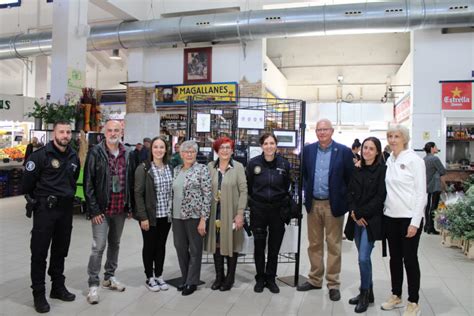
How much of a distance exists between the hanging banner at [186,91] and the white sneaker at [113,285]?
21.7 feet

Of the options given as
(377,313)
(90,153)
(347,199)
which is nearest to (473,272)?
(377,313)

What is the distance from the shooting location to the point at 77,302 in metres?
3.34

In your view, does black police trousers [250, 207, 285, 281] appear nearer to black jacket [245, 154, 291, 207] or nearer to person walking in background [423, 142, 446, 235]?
black jacket [245, 154, 291, 207]

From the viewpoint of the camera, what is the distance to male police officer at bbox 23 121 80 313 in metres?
3.15

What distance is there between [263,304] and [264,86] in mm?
7403

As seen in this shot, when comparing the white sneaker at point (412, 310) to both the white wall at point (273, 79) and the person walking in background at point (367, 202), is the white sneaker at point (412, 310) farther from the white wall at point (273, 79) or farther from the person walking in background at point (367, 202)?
the white wall at point (273, 79)

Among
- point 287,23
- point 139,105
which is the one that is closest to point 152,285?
point 287,23

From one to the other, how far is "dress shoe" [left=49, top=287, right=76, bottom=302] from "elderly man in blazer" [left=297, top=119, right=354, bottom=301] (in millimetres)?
2058

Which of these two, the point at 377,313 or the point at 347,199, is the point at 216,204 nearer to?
the point at 347,199

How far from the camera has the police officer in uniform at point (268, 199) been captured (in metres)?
3.57

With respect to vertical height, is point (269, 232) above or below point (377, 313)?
above

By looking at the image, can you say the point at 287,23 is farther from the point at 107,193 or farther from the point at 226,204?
the point at 107,193

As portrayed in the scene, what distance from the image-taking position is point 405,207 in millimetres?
3035

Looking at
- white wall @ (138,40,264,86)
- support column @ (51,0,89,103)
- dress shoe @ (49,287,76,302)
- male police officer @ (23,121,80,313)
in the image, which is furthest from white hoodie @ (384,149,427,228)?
white wall @ (138,40,264,86)
